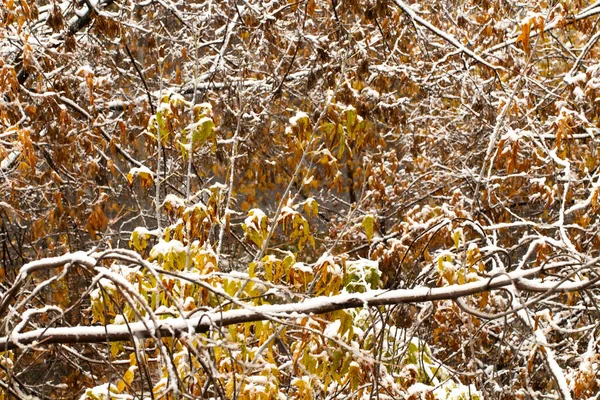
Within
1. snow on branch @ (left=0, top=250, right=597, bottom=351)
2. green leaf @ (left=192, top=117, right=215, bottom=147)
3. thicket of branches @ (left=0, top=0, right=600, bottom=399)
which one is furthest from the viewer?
green leaf @ (left=192, top=117, right=215, bottom=147)

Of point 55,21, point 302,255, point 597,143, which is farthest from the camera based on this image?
point 302,255

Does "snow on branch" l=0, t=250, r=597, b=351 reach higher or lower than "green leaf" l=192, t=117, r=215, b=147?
lower

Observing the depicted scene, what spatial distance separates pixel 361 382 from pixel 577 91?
3.65 metres

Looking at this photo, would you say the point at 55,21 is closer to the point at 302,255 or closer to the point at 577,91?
the point at 577,91

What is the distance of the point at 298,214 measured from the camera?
11.6 ft

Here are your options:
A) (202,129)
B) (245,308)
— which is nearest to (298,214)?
(202,129)

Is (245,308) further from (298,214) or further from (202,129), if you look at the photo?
(202,129)

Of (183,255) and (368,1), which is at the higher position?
(368,1)

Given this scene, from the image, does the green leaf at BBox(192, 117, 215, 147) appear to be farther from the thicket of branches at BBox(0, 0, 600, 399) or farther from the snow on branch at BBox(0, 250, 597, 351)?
the snow on branch at BBox(0, 250, 597, 351)

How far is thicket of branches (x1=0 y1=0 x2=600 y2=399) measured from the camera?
2674mm

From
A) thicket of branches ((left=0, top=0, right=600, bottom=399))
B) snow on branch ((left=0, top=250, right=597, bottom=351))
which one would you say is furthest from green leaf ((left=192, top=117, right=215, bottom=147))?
snow on branch ((left=0, top=250, right=597, bottom=351))

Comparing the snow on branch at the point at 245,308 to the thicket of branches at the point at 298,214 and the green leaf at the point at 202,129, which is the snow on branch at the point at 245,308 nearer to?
the thicket of branches at the point at 298,214

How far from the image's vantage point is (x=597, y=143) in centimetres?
641

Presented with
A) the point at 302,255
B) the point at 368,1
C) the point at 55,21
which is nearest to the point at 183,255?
the point at 55,21
